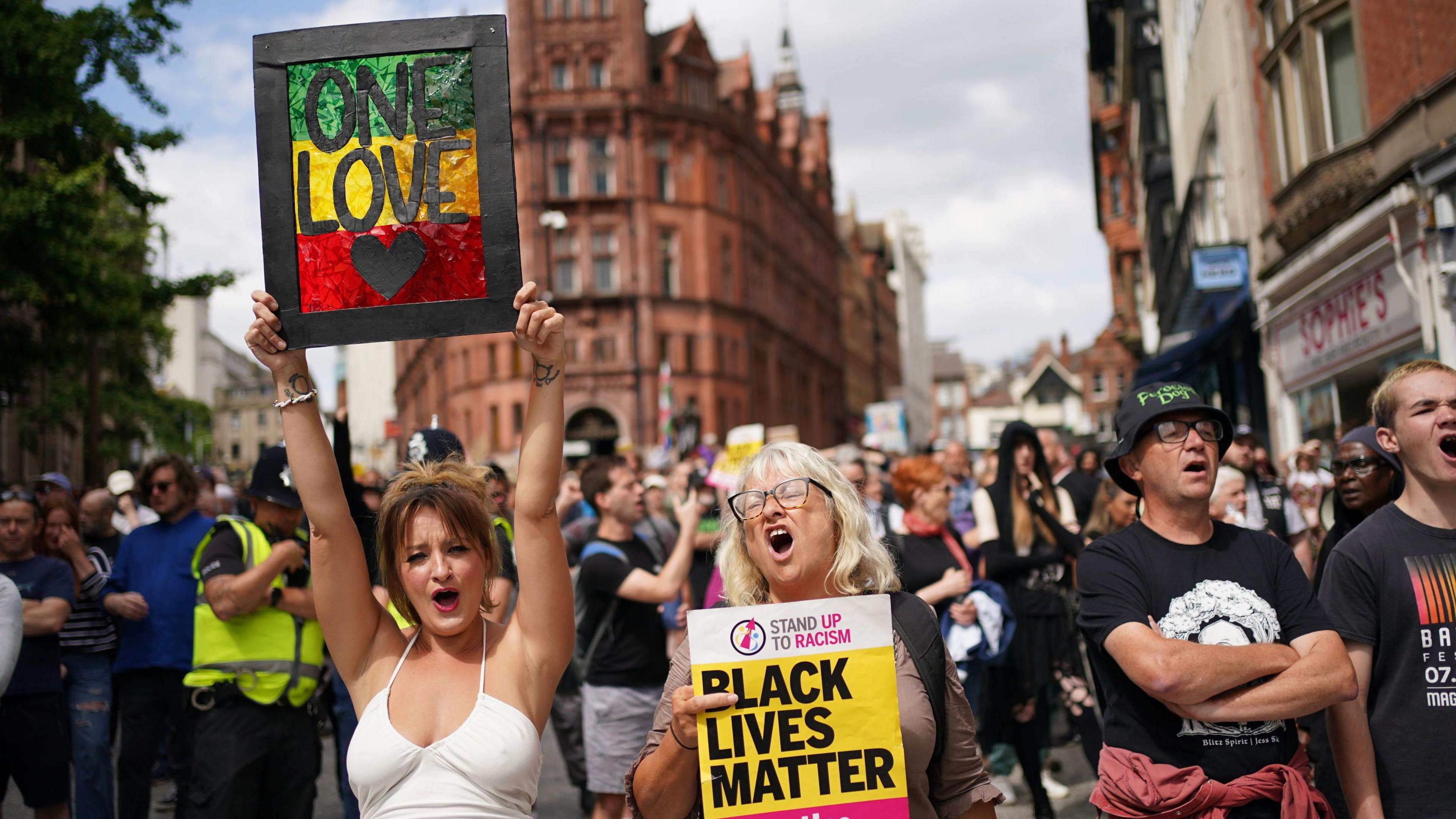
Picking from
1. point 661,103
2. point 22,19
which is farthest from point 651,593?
point 661,103

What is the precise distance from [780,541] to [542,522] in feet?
2.05

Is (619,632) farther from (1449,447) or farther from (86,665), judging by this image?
(1449,447)

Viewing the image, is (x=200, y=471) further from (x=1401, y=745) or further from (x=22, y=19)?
(x=1401, y=745)

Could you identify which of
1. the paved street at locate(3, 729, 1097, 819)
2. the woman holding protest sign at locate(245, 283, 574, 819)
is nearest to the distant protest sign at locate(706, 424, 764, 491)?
the paved street at locate(3, 729, 1097, 819)

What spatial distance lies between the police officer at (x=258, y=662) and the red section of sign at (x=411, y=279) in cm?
183

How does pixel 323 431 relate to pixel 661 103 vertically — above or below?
below

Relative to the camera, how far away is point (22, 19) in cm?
1339

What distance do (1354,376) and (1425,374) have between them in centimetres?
1289

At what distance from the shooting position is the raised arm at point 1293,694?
3.12 metres

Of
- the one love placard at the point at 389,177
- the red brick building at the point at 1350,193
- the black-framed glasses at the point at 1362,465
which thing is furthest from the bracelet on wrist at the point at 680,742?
the red brick building at the point at 1350,193

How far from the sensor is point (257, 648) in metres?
5.02

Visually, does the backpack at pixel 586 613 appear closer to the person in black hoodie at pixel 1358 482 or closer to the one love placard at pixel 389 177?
the person in black hoodie at pixel 1358 482

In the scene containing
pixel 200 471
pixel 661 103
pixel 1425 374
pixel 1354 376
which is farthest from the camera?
pixel 661 103

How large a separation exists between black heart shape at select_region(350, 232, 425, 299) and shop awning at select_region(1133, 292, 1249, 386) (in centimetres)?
1808
